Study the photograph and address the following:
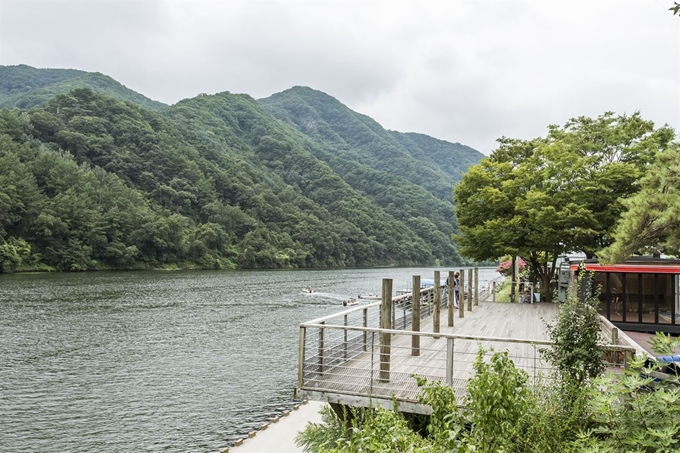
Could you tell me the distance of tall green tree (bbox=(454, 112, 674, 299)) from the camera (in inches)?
894

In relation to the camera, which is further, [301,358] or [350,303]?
[350,303]

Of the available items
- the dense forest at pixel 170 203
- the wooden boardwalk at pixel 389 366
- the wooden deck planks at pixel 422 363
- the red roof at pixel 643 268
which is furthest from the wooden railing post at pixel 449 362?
the dense forest at pixel 170 203

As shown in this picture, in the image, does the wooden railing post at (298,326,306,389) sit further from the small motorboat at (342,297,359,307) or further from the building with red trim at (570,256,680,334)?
the small motorboat at (342,297,359,307)

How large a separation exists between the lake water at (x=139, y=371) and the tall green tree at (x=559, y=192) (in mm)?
11020

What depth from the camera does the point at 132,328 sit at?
30.4 metres

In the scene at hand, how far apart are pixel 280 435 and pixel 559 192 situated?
16.4 meters

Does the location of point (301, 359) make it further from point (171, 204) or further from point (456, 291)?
point (171, 204)

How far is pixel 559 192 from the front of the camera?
23.9 meters

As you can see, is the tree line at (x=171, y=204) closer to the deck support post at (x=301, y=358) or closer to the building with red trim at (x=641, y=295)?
the building with red trim at (x=641, y=295)

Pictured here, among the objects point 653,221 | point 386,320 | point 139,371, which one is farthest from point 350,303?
point 653,221

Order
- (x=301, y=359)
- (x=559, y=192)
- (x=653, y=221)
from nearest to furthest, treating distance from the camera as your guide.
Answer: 1. (x=653, y=221)
2. (x=301, y=359)
3. (x=559, y=192)

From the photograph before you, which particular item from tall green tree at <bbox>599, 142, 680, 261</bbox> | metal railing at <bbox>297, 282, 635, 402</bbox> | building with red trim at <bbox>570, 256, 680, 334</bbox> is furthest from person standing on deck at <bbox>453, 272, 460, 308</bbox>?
tall green tree at <bbox>599, 142, 680, 261</bbox>

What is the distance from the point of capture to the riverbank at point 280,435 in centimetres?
1275

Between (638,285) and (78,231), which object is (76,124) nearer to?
(78,231)
